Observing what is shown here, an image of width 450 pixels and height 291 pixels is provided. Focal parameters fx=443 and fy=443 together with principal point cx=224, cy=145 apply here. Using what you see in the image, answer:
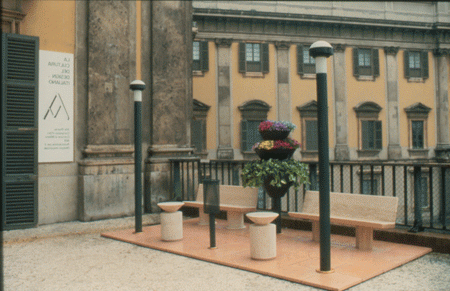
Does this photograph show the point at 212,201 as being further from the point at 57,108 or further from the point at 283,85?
the point at 283,85

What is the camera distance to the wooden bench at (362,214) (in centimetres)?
586

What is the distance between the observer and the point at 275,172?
7.18 m

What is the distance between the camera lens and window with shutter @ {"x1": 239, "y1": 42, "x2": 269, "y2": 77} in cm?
2725

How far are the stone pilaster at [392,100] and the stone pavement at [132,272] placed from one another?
26.0 m

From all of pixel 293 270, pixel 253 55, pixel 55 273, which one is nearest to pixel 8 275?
pixel 55 273

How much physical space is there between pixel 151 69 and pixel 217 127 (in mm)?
16453

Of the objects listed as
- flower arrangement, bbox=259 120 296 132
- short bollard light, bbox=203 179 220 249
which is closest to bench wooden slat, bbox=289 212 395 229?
short bollard light, bbox=203 179 220 249

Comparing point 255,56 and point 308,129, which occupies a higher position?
point 255,56

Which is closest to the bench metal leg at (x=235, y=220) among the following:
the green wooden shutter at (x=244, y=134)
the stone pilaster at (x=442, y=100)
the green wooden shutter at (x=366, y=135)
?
the green wooden shutter at (x=244, y=134)

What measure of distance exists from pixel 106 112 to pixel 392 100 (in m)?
25.5

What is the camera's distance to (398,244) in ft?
21.3

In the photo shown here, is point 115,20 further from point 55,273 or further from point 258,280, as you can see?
point 258,280

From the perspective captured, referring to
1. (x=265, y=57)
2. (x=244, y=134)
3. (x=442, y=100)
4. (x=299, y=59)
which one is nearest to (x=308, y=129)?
(x=244, y=134)

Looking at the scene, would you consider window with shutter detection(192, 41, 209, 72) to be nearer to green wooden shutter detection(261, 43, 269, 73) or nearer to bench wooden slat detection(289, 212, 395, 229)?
green wooden shutter detection(261, 43, 269, 73)
